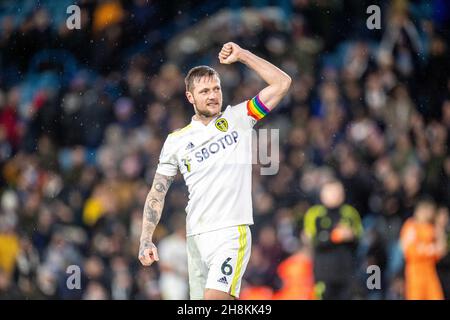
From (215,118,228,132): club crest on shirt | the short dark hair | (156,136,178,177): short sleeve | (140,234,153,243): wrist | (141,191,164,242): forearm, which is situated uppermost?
the short dark hair

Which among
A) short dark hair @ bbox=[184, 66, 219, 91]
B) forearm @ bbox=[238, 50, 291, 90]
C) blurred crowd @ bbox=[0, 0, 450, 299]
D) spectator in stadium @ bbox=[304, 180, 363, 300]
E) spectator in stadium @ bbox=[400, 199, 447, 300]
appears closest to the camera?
forearm @ bbox=[238, 50, 291, 90]

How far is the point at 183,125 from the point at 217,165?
5.02 meters

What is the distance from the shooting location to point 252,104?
749 centimetres

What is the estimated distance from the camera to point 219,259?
23.5 feet

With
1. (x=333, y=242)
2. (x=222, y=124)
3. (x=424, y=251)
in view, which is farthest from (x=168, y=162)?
(x=424, y=251)

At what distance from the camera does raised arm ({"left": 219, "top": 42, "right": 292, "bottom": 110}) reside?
7211 mm

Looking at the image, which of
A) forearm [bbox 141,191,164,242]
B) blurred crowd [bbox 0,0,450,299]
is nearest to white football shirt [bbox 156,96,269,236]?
forearm [bbox 141,191,164,242]

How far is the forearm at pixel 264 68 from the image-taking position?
23.7 ft

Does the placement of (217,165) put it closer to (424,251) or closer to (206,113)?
(206,113)

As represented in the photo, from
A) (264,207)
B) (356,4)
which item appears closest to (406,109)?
(356,4)

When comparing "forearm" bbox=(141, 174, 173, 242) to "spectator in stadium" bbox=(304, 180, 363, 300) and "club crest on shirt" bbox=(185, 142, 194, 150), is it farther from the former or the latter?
"spectator in stadium" bbox=(304, 180, 363, 300)

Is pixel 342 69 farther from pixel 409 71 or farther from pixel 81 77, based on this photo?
pixel 81 77

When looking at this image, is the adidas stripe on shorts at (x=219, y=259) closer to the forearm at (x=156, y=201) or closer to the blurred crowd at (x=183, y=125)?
the forearm at (x=156, y=201)

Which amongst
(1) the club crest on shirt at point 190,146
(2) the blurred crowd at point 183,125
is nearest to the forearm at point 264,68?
(1) the club crest on shirt at point 190,146
